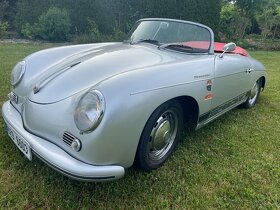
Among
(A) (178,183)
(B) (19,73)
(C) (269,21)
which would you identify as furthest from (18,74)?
(C) (269,21)

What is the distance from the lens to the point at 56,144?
80.5 inches

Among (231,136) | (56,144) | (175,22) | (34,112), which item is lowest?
(231,136)

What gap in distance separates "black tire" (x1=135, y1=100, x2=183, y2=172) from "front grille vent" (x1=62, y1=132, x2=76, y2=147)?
53 cm

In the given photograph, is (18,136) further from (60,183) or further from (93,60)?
(93,60)

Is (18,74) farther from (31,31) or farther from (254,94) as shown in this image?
(31,31)

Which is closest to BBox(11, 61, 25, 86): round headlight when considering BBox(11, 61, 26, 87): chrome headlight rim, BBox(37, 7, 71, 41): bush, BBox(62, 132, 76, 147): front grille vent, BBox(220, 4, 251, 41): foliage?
BBox(11, 61, 26, 87): chrome headlight rim

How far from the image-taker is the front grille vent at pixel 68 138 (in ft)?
6.43

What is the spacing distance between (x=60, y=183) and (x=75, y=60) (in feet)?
3.86

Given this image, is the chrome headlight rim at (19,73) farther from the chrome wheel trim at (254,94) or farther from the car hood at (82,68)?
the chrome wheel trim at (254,94)

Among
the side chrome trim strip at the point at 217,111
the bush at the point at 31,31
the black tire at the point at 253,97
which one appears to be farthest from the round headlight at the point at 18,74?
the bush at the point at 31,31

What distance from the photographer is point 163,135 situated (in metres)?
2.52

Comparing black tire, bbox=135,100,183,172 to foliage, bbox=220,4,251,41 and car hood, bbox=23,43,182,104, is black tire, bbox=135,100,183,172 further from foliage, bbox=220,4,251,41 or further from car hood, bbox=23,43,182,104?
foliage, bbox=220,4,251,41

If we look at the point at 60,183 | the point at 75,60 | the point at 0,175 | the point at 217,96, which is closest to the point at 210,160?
the point at 217,96

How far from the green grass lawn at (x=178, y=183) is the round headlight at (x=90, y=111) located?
648mm
